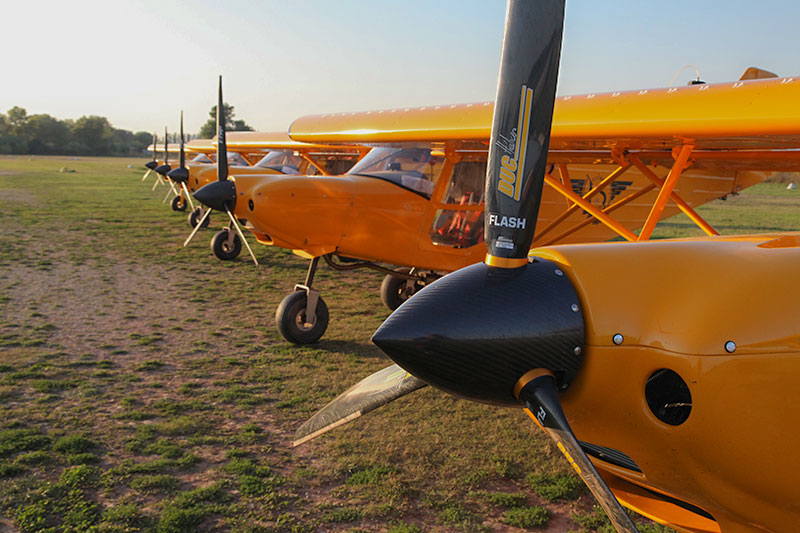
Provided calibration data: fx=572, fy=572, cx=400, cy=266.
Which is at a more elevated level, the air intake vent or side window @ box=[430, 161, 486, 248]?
side window @ box=[430, 161, 486, 248]

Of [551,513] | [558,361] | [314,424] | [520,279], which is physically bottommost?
[551,513]

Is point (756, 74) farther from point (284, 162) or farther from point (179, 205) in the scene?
point (179, 205)

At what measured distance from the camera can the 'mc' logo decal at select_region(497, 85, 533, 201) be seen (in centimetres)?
197

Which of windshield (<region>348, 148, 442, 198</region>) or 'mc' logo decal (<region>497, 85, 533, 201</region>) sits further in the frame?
windshield (<region>348, 148, 442, 198</region>)

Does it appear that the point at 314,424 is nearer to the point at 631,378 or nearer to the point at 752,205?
the point at 631,378

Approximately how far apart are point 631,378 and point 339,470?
2.23 meters

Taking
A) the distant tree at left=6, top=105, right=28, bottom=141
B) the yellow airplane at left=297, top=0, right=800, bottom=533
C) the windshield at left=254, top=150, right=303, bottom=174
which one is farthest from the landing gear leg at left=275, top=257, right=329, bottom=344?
the distant tree at left=6, top=105, right=28, bottom=141

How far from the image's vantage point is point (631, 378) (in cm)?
180

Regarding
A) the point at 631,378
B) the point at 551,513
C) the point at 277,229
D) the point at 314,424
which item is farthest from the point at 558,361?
the point at 277,229

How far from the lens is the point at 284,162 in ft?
40.6

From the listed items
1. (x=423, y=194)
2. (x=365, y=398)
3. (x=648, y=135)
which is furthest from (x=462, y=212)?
(x=365, y=398)

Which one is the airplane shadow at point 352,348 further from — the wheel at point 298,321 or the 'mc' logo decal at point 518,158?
the 'mc' logo decal at point 518,158

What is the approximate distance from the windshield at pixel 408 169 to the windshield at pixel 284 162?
17.2ft

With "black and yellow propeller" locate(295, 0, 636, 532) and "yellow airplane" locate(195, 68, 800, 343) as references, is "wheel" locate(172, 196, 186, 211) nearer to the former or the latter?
"yellow airplane" locate(195, 68, 800, 343)
